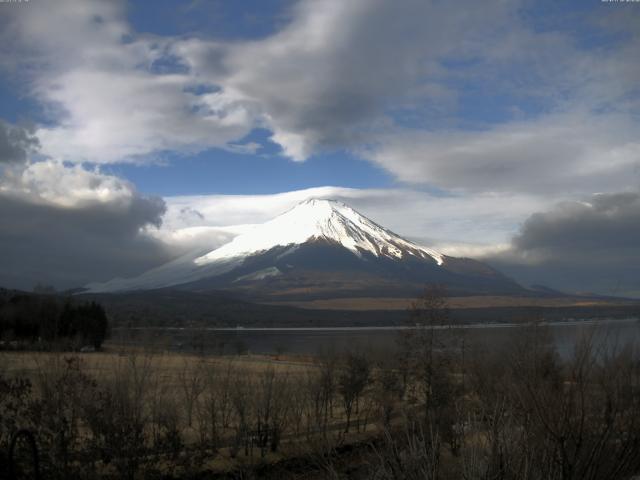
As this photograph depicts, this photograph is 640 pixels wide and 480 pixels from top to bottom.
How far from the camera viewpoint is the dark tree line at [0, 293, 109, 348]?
61.3 meters

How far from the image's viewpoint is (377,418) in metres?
18.6

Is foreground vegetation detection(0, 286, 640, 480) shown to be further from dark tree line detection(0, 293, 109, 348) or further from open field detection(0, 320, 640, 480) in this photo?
dark tree line detection(0, 293, 109, 348)

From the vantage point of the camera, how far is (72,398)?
1354cm

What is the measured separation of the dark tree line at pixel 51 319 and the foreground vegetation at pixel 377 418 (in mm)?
40341

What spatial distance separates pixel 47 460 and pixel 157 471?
3.35 meters

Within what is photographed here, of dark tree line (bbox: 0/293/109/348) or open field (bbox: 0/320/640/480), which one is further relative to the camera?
dark tree line (bbox: 0/293/109/348)

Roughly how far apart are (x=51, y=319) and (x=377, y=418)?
5090cm

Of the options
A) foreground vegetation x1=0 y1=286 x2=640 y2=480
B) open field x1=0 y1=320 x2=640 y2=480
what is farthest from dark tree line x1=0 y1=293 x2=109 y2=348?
open field x1=0 y1=320 x2=640 y2=480

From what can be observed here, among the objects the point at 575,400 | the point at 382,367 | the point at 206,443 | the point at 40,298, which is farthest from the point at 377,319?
the point at 575,400

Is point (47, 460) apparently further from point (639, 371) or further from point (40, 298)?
point (40, 298)

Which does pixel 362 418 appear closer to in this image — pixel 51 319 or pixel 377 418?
pixel 377 418

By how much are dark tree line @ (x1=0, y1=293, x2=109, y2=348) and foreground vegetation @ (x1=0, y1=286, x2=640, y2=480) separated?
40341 mm

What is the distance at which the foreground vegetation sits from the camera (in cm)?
706

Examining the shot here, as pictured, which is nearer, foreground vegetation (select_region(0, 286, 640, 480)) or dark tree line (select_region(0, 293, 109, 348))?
foreground vegetation (select_region(0, 286, 640, 480))
